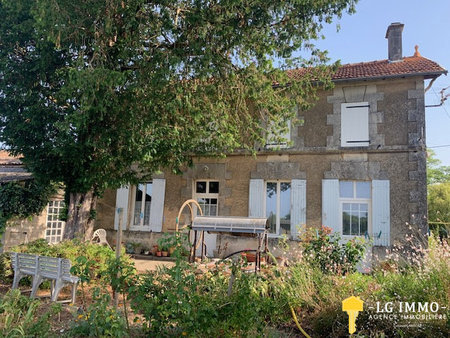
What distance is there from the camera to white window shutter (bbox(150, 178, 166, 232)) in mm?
→ 10477

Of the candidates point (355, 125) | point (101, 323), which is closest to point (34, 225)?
point (101, 323)

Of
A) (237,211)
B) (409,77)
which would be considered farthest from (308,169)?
(409,77)

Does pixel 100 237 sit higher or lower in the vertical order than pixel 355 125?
lower

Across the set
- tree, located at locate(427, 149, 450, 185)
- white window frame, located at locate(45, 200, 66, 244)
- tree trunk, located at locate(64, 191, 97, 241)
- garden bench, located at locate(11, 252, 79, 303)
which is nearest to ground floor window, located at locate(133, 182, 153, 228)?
white window frame, located at locate(45, 200, 66, 244)

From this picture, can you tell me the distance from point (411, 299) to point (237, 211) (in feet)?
21.0

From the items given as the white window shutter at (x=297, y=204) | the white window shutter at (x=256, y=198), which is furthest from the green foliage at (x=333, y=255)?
the white window shutter at (x=256, y=198)

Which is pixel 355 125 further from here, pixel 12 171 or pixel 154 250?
pixel 12 171

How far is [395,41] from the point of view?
33.4 ft

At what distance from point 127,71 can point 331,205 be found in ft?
19.6

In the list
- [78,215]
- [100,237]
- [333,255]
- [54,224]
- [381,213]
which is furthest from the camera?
[54,224]

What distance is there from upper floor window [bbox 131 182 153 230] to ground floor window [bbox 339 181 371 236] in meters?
5.85

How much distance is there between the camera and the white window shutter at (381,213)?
839cm

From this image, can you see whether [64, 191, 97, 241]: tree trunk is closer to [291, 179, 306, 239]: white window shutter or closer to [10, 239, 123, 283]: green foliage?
[10, 239, 123, 283]: green foliage

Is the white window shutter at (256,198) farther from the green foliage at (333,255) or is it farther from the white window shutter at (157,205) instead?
the green foliage at (333,255)
